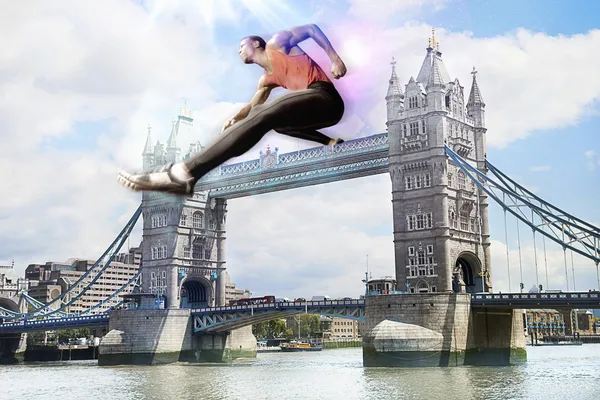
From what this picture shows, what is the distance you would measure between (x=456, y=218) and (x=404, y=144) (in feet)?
29.0

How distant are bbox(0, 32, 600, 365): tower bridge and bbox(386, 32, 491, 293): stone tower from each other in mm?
111

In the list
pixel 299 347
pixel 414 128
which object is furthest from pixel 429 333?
pixel 299 347

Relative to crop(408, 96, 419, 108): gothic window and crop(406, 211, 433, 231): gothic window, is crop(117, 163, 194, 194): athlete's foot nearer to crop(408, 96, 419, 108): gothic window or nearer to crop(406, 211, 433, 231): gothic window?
crop(406, 211, 433, 231): gothic window

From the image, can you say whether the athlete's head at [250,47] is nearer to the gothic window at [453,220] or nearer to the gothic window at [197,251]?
the gothic window at [453,220]

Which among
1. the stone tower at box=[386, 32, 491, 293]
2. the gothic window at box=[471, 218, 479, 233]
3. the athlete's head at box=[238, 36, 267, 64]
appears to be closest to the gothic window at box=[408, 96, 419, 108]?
the stone tower at box=[386, 32, 491, 293]

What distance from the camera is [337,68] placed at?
16.8 feet

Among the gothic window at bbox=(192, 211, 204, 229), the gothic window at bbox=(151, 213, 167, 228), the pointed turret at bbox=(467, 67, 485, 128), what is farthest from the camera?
the gothic window at bbox=(192, 211, 204, 229)

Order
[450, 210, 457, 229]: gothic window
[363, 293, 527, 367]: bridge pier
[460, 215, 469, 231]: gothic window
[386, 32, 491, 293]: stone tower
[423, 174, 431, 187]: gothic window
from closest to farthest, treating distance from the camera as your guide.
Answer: [363, 293, 527, 367]: bridge pier → [386, 32, 491, 293]: stone tower → [423, 174, 431, 187]: gothic window → [450, 210, 457, 229]: gothic window → [460, 215, 469, 231]: gothic window

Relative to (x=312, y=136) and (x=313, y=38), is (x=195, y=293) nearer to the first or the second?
(x=312, y=136)

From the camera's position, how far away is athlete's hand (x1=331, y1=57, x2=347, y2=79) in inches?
201

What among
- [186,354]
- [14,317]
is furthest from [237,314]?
[14,317]

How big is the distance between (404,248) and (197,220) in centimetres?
3268

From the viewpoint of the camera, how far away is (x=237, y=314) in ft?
291

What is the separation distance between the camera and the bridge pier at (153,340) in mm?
86000
